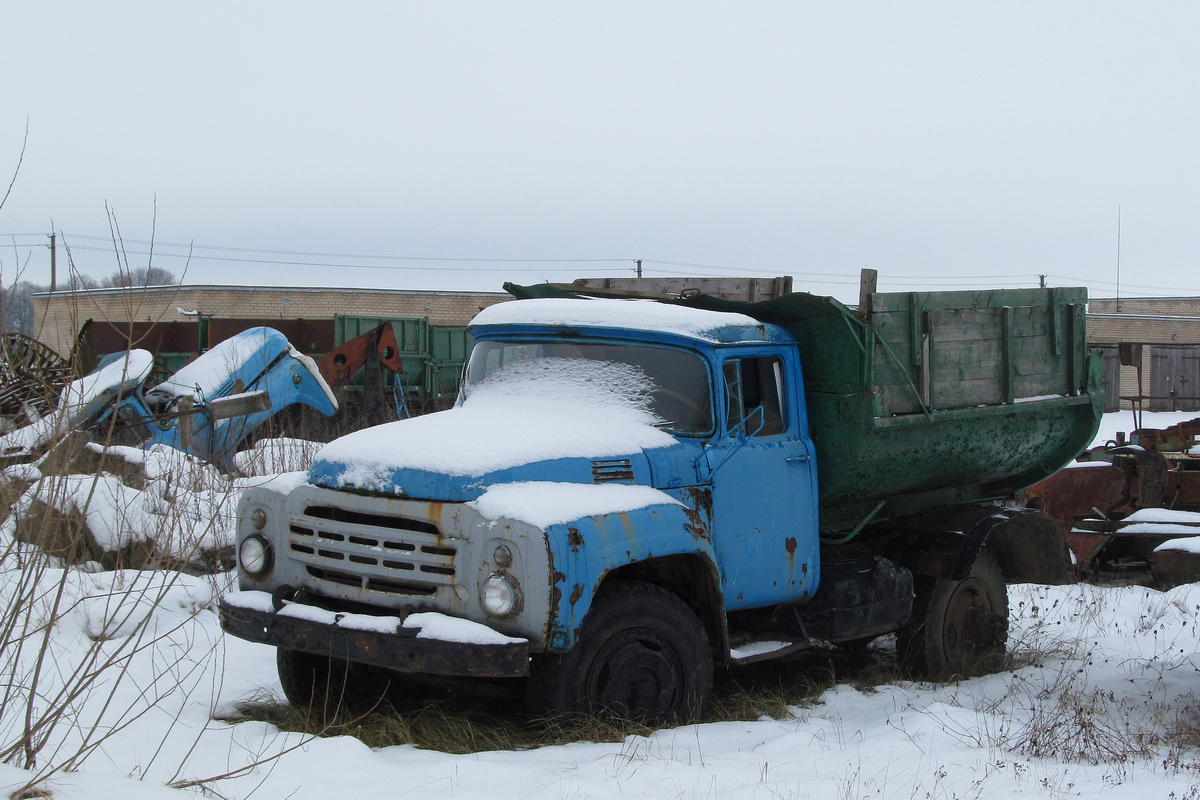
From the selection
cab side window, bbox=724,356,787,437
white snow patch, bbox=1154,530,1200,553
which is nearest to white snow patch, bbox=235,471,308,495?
cab side window, bbox=724,356,787,437

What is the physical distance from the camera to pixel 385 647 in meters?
4.47

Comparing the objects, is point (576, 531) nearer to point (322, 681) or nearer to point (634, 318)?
point (634, 318)

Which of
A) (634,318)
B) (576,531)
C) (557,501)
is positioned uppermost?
(634,318)

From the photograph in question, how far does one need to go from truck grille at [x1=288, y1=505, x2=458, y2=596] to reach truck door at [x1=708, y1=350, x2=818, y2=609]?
1531mm

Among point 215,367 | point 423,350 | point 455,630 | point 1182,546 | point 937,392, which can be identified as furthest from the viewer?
point 423,350

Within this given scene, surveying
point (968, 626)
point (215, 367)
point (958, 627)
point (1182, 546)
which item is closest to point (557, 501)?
point (958, 627)

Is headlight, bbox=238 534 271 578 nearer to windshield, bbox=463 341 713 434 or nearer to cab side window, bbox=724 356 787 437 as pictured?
windshield, bbox=463 341 713 434

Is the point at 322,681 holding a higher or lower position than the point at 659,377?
lower

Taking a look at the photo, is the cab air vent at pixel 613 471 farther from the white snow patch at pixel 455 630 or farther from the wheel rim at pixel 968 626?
the wheel rim at pixel 968 626

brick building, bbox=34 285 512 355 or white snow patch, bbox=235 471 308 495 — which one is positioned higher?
brick building, bbox=34 285 512 355

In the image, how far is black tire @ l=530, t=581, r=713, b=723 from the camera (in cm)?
460

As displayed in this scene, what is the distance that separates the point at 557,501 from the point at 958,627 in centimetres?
358

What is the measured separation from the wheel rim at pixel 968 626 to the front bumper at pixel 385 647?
3.59 m

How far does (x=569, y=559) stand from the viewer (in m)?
4.40
